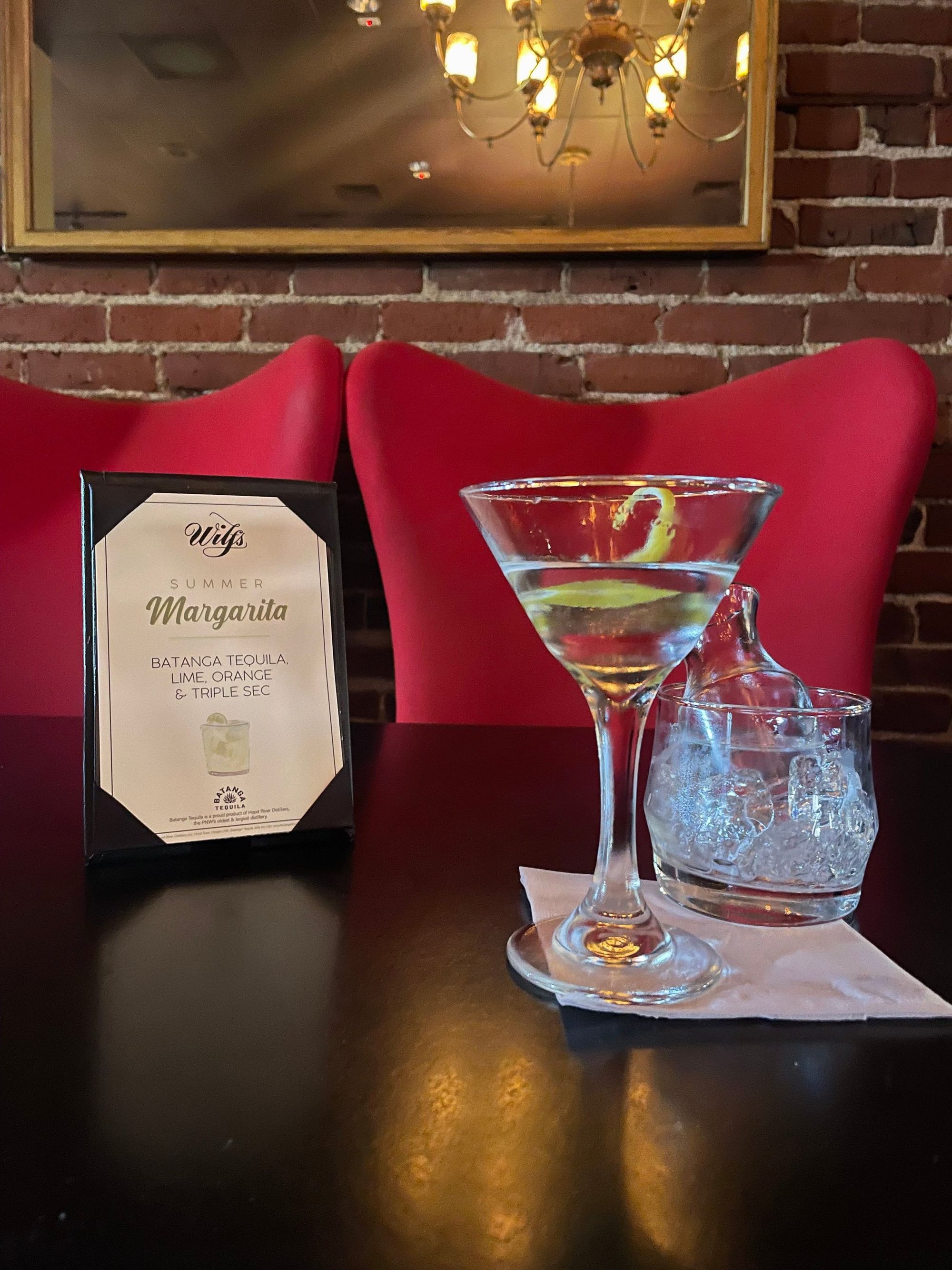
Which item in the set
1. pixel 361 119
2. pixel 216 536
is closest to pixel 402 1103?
pixel 216 536

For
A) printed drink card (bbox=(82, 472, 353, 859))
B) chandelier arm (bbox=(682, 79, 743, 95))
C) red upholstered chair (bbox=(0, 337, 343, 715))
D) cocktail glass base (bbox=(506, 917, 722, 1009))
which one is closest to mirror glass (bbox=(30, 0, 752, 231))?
chandelier arm (bbox=(682, 79, 743, 95))

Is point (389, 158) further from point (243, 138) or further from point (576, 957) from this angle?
point (576, 957)

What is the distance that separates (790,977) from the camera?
383mm

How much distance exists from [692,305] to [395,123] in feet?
2.00

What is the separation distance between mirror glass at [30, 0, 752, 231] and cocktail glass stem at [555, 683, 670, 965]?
4.54ft

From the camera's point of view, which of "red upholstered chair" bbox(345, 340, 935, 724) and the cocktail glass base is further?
"red upholstered chair" bbox(345, 340, 935, 724)

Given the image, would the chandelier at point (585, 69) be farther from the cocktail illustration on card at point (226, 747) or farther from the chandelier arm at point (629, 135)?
the cocktail illustration on card at point (226, 747)

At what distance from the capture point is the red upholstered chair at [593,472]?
4.14 feet

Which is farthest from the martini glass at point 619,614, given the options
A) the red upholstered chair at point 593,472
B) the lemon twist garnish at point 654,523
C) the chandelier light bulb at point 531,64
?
the chandelier light bulb at point 531,64

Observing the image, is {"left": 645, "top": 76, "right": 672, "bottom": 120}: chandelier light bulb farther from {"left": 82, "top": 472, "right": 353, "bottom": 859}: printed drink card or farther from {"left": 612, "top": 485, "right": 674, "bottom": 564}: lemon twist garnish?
{"left": 612, "top": 485, "right": 674, "bottom": 564}: lemon twist garnish

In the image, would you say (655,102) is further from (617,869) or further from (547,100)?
(617,869)

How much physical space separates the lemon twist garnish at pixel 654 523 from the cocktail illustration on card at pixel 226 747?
0.27 m

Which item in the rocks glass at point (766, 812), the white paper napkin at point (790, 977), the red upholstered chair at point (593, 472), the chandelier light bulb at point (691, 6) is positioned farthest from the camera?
the chandelier light bulb at point (691, 6)

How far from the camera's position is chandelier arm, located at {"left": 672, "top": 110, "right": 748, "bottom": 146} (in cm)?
157
